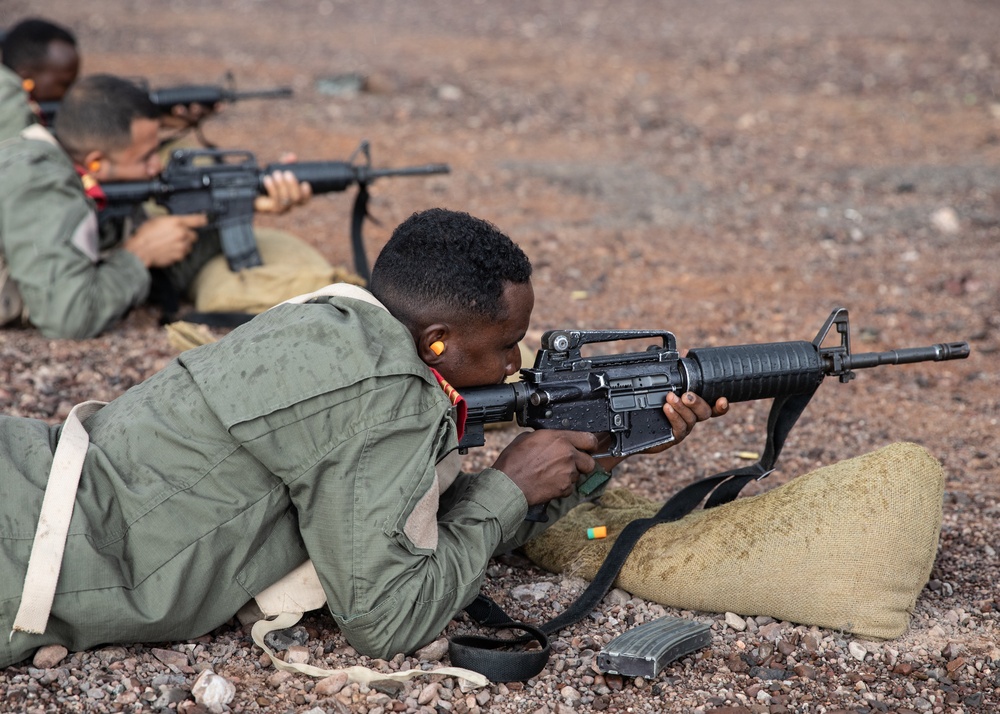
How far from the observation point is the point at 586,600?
3270 mm

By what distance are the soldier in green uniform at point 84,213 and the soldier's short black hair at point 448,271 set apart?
117 inches

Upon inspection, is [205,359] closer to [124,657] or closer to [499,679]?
[124,657]

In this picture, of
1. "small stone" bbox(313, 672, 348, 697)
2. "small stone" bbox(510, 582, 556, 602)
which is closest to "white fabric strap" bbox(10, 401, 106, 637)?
"small stone" bbox(313, 672, 348, 697)

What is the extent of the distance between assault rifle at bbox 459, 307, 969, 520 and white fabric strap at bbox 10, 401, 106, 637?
1.06 meters

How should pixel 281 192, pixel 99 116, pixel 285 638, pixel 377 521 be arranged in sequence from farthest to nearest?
pixel 281 192 → pixel 99 116 → pixel 285 638 → pixel 377 521

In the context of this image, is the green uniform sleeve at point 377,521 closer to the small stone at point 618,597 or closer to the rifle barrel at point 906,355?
the small stone at point 618,597

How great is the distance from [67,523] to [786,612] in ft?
6.89

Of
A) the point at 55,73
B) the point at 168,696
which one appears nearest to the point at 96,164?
the point at 55,73

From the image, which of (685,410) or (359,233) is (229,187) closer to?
(359,233)

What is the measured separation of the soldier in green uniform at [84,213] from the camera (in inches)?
203

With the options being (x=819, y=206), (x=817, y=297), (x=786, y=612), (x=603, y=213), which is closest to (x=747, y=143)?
(x=819, y=206)

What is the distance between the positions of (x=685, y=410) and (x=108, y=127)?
3798 mm

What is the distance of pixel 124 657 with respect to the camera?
2.84 m

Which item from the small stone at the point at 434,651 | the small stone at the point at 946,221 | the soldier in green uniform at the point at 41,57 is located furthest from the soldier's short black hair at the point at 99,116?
the small stone at the point at 946,221
